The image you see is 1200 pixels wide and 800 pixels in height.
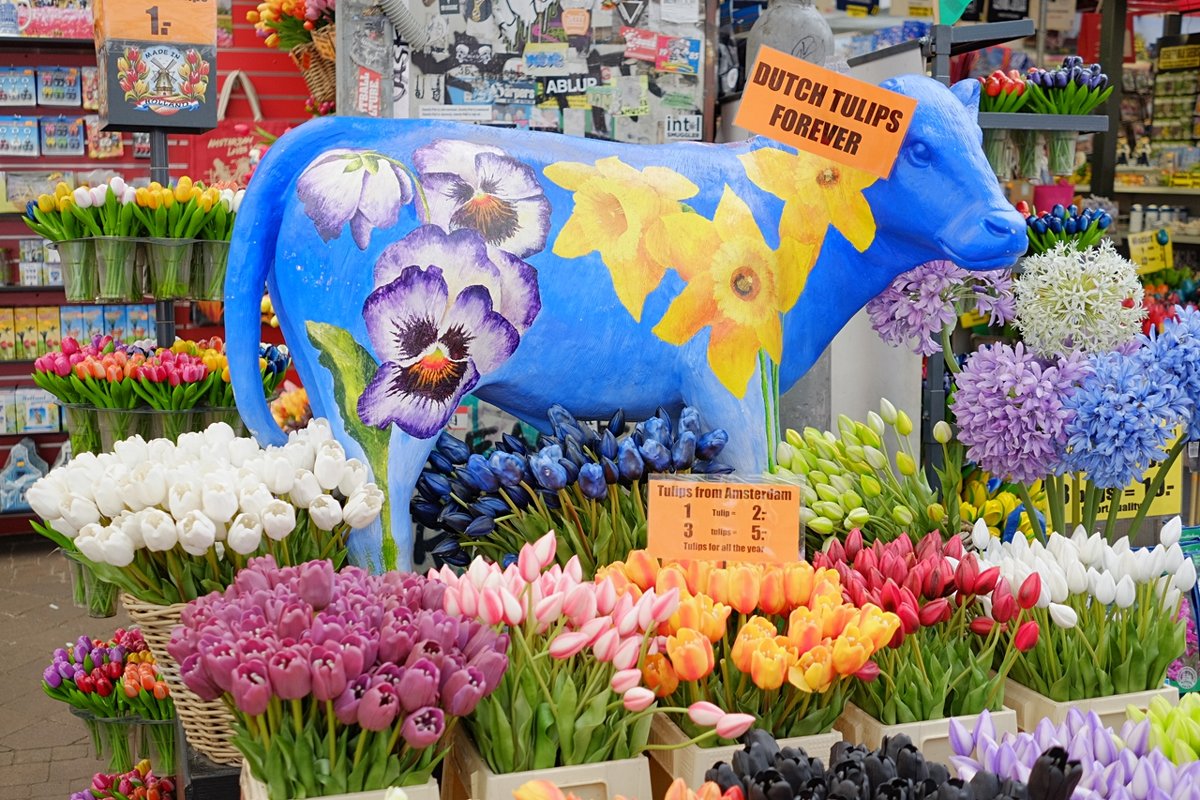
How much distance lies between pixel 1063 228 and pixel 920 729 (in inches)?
53.8

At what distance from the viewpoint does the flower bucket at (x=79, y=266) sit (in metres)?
2.42

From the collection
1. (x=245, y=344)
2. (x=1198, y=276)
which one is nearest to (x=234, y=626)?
(x=245, y=344)

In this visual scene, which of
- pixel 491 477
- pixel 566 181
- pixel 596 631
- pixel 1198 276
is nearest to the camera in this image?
pixel 596 631

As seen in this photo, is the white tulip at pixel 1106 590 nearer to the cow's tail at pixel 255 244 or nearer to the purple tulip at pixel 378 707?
the purple tulip at pixel 378 707

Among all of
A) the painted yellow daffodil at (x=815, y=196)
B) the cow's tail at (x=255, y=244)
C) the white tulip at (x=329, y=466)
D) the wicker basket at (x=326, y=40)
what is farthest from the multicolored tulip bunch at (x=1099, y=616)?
the wicker basket at (x=326, y=40)

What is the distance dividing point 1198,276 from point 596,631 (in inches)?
190

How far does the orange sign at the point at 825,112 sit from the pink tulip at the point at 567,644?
3.04ft

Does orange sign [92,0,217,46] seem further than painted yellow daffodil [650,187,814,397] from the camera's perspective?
Yes

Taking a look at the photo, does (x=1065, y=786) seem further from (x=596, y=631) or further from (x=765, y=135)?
(x=765, y=135)

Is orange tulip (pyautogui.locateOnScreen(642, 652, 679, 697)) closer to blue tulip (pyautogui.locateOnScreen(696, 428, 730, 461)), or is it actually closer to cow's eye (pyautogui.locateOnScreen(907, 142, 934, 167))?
blue tulip (pyautogui.locateOnScreen(696, 428, 730, 461))

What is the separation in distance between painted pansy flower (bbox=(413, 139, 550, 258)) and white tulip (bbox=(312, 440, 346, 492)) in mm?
393

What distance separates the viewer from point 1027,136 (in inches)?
92.7

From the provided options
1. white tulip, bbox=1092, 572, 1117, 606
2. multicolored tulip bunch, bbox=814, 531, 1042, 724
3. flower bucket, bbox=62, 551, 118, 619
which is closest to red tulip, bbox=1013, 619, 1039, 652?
multicolored tulip bunch, bbox=814, 531, 1042, 724

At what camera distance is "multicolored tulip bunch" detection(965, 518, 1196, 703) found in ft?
4.69
